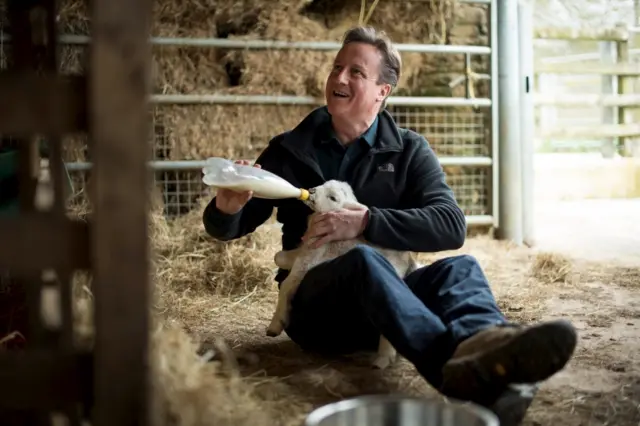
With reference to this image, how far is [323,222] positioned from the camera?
237 centimetres

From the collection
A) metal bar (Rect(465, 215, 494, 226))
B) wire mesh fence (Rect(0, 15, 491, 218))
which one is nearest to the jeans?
wire mesh fence (Rect(0, 15, 491, 218))

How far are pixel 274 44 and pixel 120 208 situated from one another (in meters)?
3.76

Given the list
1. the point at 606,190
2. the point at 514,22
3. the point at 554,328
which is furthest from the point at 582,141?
the point at 554,328

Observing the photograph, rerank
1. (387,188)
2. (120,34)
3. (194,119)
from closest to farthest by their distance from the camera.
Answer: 1. (120,34)
2. (387,188)
3. (194,119)

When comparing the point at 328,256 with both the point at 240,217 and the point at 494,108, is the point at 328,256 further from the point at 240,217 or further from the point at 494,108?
the point at 494,108

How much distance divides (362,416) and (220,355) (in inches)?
38.8

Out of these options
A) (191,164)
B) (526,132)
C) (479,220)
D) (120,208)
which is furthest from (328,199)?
(526,132)

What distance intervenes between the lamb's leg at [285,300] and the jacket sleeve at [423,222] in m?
0.25

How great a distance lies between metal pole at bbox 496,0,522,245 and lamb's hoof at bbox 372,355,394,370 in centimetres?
310

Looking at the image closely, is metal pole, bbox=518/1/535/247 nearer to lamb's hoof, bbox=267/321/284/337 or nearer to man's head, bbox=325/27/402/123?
man's head, bbox=325/27/402/123

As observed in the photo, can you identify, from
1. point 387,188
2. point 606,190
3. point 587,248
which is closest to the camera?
point 387,188

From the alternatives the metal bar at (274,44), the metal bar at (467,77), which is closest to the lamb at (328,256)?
the metal bar at (274,44)

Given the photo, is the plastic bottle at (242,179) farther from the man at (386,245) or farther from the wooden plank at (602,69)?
the wooden plank at (602,69)

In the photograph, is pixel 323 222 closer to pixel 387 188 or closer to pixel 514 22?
pixel 387 188
